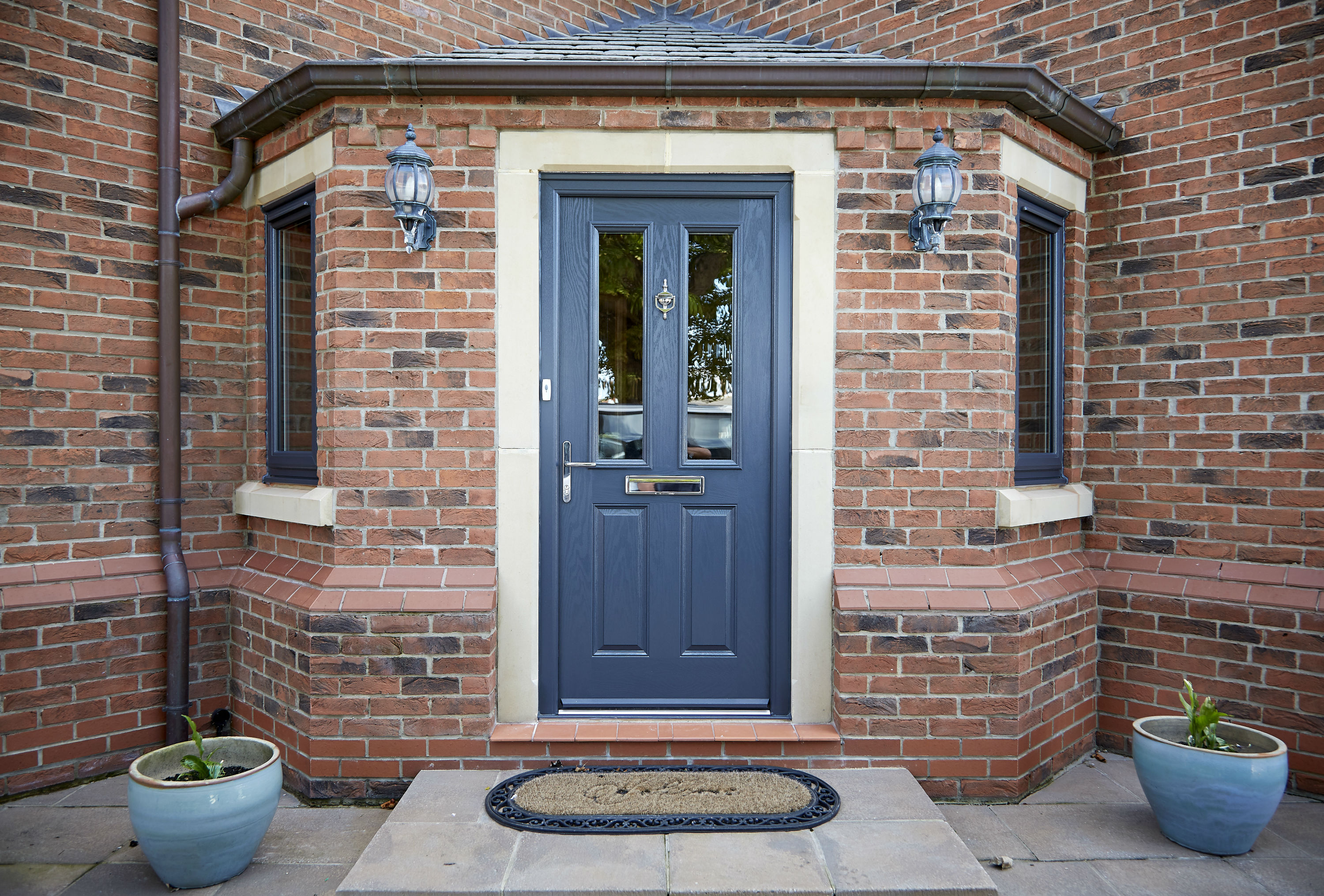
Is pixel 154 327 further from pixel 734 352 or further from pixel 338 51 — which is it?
pixel 734 352

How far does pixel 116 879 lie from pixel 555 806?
5.33 ft

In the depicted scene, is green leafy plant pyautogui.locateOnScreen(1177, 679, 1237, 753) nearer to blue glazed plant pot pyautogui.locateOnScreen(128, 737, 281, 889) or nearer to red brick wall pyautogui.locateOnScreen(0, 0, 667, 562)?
blue glazed plant pot pyautogui.locateOnScreen(128, 737, 281, 889)

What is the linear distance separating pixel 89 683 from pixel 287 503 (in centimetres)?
129

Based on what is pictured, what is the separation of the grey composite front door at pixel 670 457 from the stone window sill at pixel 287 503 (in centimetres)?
101

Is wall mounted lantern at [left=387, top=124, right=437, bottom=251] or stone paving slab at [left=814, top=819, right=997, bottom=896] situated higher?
wall mounted lantern at [left=387, top=124, right=437, bottom=251]

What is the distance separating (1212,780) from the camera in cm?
306

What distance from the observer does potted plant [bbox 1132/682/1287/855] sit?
3037mm

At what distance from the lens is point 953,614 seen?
356cm

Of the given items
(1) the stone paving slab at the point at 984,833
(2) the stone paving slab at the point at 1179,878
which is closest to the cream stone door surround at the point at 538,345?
(1) the stone paving slab at the point at 984,833

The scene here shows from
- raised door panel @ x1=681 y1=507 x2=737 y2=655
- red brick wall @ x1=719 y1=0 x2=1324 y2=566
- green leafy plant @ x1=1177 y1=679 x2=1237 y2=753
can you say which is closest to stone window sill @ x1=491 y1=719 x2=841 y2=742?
raised door panel @ x1=681 y1=507 x2=737 y2=655

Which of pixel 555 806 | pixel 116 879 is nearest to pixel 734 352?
pixel 555 806

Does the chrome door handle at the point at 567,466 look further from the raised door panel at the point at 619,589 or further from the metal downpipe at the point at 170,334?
the metal downpipe at the point at 170,334

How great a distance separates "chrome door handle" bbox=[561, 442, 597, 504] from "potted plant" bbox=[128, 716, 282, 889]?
1.59 m

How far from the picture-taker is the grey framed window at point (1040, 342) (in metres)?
4.09
